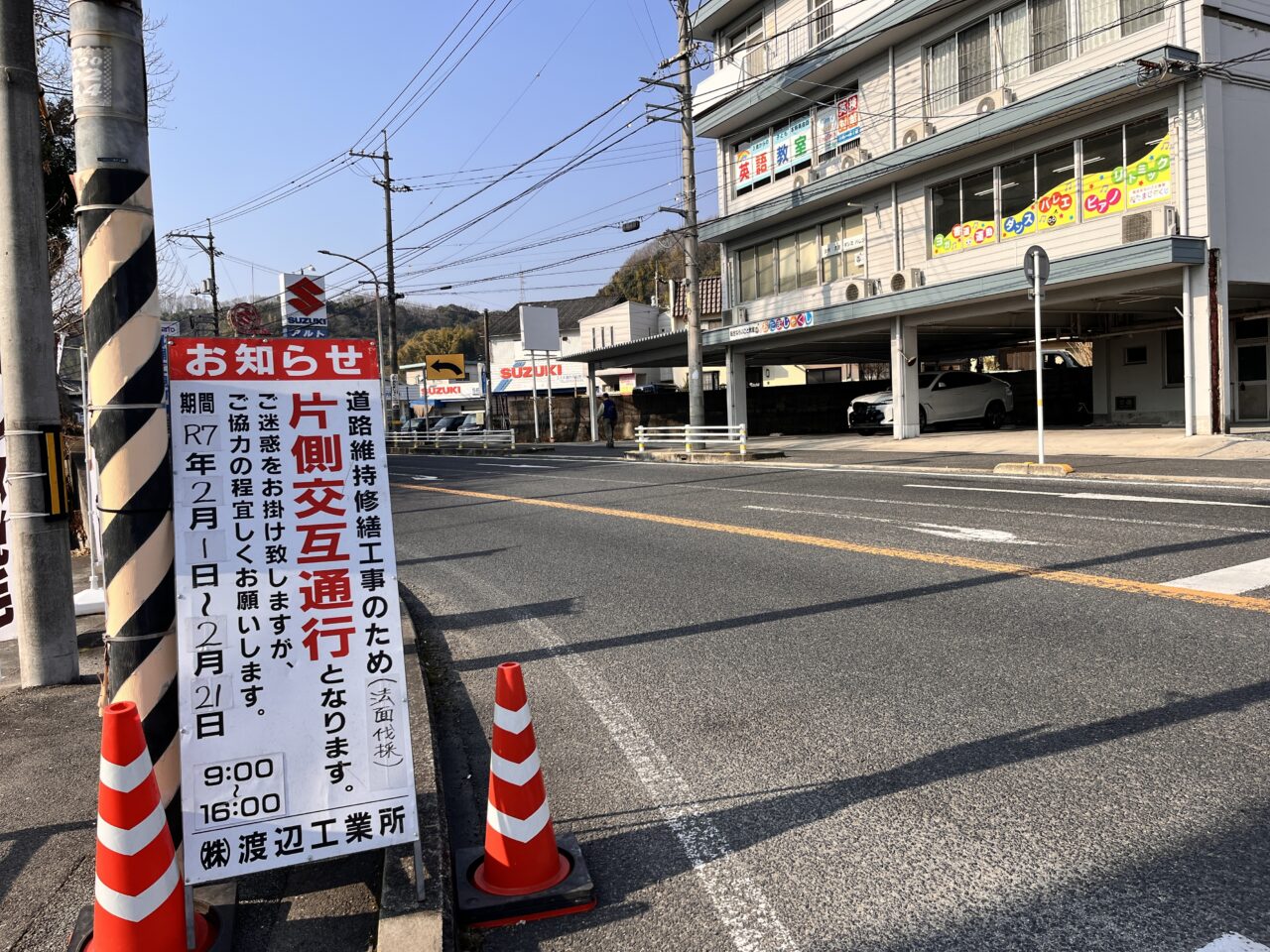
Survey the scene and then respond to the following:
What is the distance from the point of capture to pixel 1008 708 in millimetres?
4613

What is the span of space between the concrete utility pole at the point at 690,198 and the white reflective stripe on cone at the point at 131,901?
22.6 m

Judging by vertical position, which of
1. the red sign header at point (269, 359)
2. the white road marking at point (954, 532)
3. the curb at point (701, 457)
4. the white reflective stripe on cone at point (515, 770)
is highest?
the red sign header at point (269, 359)

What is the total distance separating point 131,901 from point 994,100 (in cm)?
2323

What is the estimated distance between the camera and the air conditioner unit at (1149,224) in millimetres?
17750

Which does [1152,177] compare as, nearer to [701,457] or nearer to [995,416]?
[995,416]

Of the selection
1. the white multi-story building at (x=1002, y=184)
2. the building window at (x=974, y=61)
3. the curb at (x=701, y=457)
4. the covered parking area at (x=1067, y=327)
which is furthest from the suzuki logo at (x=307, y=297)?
the building window at (x=974, y=61)

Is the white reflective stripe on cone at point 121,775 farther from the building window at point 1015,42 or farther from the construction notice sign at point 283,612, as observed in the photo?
the building window at point 1015,42

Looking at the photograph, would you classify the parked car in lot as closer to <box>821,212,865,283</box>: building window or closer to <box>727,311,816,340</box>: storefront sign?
<box>727,311,816,340</box>: storefront sign

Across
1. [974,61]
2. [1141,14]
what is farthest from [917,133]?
[1141,14]

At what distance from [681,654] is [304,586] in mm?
3226

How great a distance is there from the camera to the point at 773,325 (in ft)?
92.8

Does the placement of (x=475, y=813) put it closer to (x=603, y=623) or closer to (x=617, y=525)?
(x=603, y=623)

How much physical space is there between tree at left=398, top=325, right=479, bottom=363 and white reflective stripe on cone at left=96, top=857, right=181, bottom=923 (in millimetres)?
105194

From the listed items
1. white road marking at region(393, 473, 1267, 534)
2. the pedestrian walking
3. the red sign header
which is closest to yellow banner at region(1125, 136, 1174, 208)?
white road marking at region(393, 473, 1267, 534)
